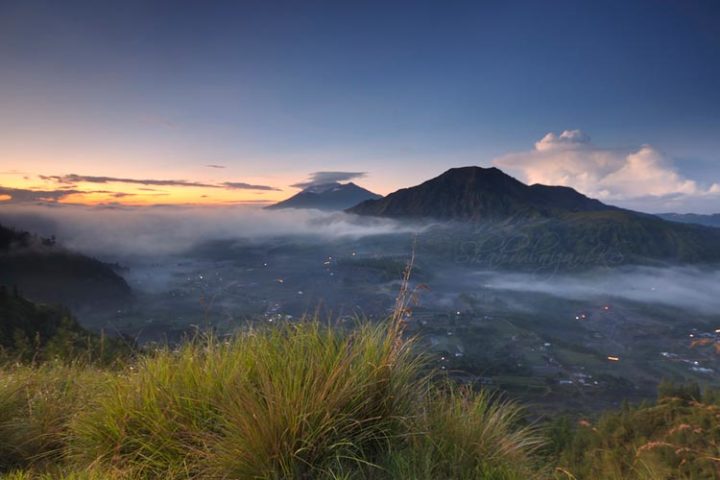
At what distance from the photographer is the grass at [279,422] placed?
7.95ft

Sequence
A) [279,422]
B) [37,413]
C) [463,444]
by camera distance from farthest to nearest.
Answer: [37,413] → [463,444] → [279,422]

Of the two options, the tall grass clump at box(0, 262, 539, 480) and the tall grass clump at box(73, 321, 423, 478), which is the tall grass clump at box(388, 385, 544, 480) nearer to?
the tall grass clump at box(0, 262, 539, 480)

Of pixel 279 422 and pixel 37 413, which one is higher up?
pixel 279 422

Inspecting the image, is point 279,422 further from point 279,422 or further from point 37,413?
point 37,413

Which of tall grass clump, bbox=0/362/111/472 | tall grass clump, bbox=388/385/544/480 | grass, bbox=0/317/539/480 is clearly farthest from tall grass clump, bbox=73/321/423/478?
tall grass clump, bbox=0/362/111/472

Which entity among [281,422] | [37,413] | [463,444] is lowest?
[37,413]

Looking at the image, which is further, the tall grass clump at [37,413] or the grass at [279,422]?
the tall grass clump at [37,413]

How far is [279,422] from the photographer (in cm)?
238

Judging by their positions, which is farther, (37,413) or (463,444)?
(37,413)

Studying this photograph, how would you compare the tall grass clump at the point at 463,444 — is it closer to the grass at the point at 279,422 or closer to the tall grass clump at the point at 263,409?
the grass at the point at 279,422

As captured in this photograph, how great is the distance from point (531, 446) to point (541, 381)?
132058 millimetres

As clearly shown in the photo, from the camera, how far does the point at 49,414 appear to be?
3.52 m

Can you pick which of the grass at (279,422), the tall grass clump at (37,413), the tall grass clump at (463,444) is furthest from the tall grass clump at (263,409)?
the tall grass clump at (37,413)

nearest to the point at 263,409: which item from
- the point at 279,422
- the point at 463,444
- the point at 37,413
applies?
the point at 279,422
